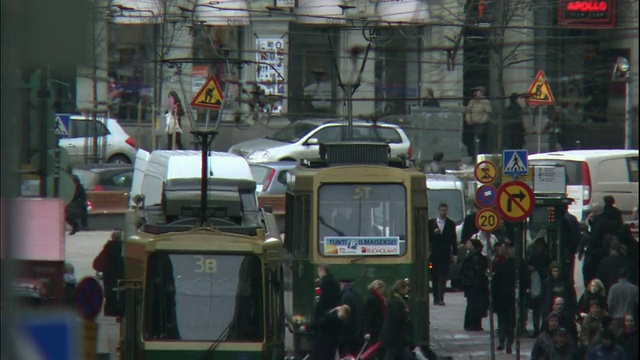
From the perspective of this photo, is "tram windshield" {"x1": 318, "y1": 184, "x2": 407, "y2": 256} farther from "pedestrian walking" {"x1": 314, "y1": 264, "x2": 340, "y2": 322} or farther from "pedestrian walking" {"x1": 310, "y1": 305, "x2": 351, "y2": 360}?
"pedestrian walking" {"x1": 310, "y1": 305, "x2": 351, "y2": 360}

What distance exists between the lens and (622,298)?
1716 centimetres

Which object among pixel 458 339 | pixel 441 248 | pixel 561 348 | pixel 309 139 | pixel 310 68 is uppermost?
pixel 310 68

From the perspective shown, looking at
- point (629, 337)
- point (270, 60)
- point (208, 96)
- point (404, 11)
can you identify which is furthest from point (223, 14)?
point (629, 337)

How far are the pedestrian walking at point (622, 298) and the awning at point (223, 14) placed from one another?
17.8m

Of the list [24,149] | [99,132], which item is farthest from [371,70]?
[24,149]

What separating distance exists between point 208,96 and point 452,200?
5.21m

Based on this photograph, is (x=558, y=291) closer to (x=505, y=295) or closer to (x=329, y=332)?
(x=505, y=295)

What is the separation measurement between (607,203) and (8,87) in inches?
774

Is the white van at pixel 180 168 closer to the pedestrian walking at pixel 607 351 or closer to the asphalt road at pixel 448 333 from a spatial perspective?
the asphalt road at pixel 448 333

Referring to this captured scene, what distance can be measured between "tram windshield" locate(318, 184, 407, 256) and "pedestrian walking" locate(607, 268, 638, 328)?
2.91m

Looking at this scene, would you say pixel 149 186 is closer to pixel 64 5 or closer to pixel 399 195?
pixel 399 195

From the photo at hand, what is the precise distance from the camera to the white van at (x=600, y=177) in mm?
27797

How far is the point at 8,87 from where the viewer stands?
349 centimetres

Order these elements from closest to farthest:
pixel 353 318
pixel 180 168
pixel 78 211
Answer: pixel 353 318
pixel 180 168
pixel 78 211
